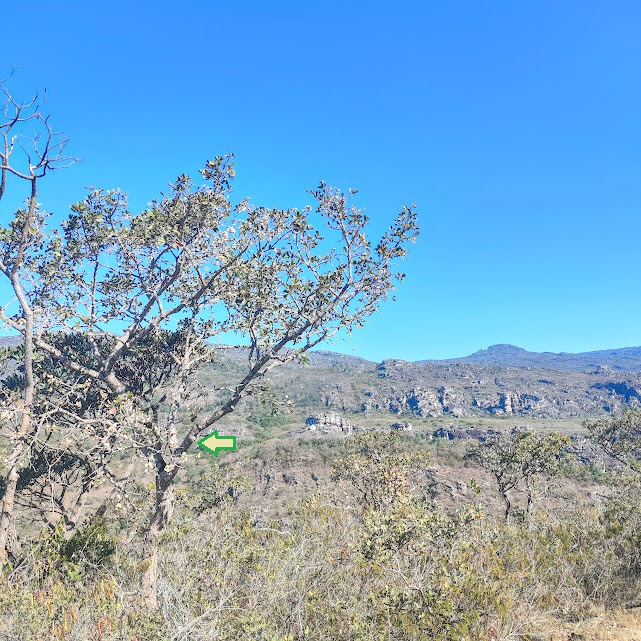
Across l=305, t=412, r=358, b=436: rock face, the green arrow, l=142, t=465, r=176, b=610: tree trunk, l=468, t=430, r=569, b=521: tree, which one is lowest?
l=305, t=412, r=358, b=436: rock face

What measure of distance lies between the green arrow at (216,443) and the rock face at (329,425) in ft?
304

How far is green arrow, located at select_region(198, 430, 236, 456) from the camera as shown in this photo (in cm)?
917

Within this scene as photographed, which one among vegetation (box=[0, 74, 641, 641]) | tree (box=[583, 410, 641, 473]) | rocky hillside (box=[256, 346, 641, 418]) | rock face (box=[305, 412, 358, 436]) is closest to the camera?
vegetation (box=[0, 74, 641, 641])

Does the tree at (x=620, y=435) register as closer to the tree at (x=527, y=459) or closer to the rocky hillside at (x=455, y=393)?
the tree at (x=527, y=459)

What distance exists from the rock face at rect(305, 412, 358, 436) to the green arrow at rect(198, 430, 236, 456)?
92740mm

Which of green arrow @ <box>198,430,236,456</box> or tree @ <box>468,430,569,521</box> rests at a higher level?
green arrow @ <box>198,430,236,456</box>

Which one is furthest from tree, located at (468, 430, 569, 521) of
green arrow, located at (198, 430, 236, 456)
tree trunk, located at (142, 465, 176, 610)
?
tree trunk, located at (142, 465, 176, 610)

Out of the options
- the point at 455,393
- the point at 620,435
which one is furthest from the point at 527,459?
the point at 455,393

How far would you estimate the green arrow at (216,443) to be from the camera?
30.1 feet

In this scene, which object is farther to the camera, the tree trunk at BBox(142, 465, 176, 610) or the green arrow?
the green arrow

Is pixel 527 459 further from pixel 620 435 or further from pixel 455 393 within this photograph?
pixel 455 393

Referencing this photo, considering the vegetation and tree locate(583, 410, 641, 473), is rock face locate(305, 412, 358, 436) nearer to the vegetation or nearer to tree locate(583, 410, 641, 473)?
tree locate(583, 410, 641, 473)

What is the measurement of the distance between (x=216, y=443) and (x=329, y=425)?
98262mm

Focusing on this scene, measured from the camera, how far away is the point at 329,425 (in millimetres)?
104812
